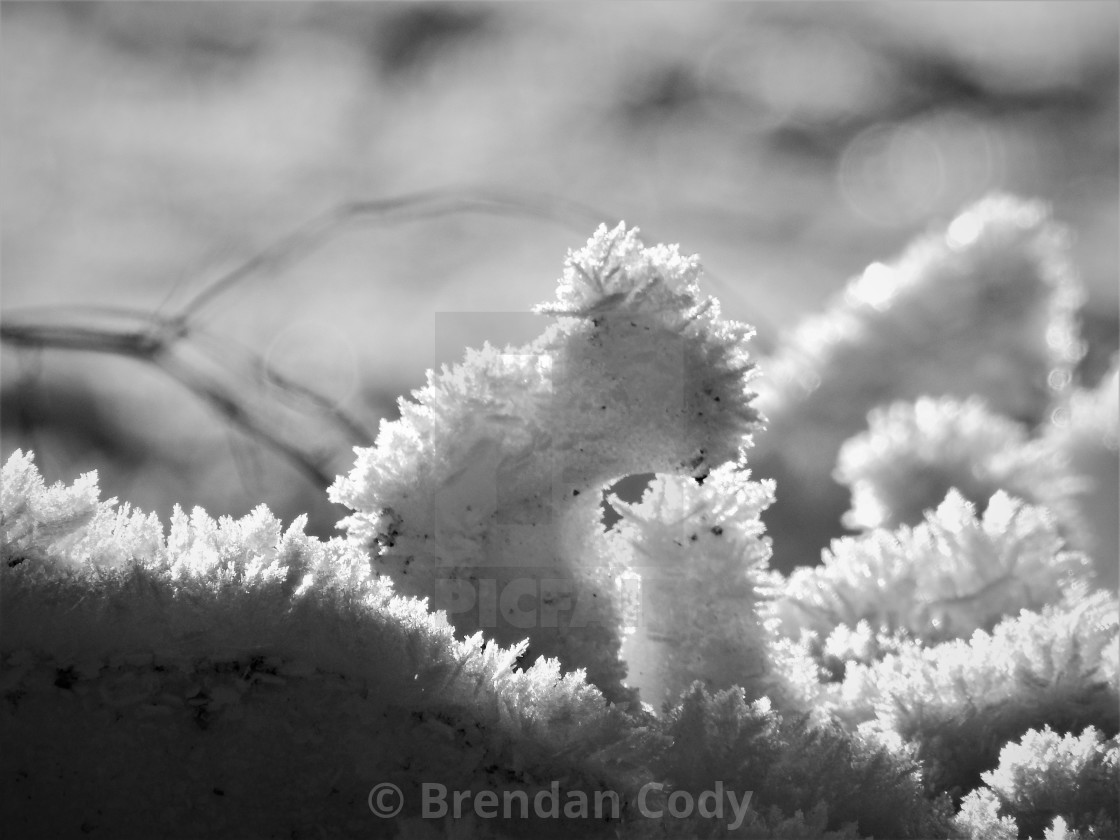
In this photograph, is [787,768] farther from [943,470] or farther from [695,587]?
[943,470]

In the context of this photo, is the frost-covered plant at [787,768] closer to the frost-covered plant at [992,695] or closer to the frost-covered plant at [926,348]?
the frost-covered plant at [992,695]

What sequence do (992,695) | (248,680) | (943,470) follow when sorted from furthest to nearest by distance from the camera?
(943,470) → (992,695) → (248,680)

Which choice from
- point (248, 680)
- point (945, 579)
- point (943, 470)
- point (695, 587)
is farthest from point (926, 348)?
point (248, 680)

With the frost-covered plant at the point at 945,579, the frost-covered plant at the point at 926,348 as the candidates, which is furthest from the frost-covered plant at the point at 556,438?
the frost-covered plant at the point at 926,348

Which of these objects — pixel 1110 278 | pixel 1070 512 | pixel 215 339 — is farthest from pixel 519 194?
pixel 1110 278

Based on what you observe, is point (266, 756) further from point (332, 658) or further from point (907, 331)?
point (907, 331)
